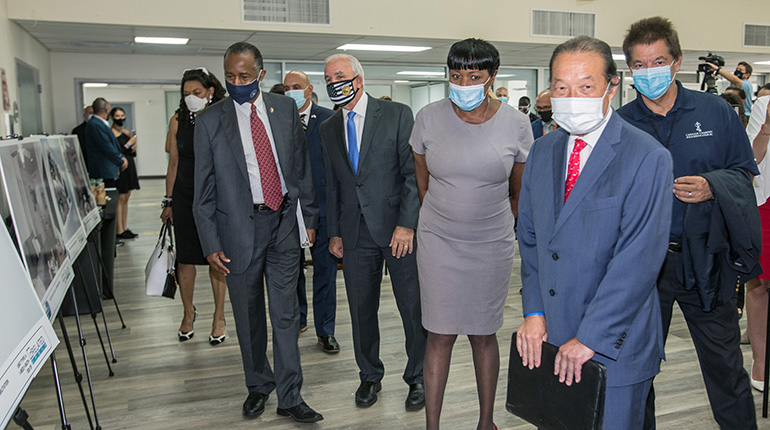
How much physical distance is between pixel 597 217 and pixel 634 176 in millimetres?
140

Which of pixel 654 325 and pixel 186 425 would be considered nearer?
pixel 654 325

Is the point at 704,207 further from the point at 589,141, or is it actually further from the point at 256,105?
the point at 256,105

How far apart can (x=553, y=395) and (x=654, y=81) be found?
1.27 meters

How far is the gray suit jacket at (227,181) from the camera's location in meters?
2.95

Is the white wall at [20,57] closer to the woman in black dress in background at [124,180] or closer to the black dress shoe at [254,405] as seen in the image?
the woman in black dress in background at [124,180]

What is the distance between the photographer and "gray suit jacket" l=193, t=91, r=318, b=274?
9.66ft

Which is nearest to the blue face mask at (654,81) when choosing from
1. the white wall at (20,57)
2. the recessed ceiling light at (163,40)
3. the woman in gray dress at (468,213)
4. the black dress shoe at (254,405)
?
the woman in gray dress at (468,213)

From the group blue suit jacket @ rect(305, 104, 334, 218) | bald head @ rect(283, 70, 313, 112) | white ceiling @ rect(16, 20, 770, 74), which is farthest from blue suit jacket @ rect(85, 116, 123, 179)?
blue suit jacket @ rect(305, 104, 334, 218)

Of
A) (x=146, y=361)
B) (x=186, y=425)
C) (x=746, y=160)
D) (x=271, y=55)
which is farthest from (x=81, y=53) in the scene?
(x=746, y=160)

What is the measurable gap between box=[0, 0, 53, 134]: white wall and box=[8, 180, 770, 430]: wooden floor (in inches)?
131

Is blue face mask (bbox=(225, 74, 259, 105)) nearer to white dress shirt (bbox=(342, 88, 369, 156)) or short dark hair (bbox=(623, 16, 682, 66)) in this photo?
white dress shirt (bbox=(342, 88, 369, 156))

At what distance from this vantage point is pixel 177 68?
10.8 meters

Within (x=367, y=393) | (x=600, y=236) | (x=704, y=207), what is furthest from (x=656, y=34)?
(x=367, y=393)

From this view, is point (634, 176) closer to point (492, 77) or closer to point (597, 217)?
point (597, 217)
